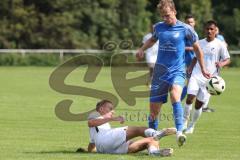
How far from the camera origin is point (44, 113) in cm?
1705

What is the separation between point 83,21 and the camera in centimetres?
5188

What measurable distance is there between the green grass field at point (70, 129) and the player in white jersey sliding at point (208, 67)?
0.42m

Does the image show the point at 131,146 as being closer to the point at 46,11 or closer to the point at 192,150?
the point at 192,150

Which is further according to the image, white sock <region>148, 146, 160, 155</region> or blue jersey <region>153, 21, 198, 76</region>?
blue jersey <region>153, 21, 198, 76</region>

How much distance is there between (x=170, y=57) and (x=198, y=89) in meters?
3.24

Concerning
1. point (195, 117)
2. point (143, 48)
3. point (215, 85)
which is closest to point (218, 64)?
point (195, 117)

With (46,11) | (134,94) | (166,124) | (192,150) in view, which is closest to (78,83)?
(134,94)

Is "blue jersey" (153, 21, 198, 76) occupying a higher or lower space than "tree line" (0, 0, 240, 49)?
higher

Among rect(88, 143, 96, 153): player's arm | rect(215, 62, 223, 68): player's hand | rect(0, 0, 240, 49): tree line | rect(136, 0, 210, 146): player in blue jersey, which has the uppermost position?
rect(136, 0, 210, 146): player in blue jersey

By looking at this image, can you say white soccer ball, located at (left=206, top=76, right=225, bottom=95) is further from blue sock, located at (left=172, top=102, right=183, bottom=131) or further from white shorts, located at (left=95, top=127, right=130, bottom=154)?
white shorts, located at (left=95, top=127, right=130, bottom=154)

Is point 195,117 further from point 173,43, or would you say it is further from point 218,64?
point 173,43

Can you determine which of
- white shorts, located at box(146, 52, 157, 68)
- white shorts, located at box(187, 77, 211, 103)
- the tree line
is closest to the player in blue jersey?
white shorts, located at box(187, 77, 211, 103)

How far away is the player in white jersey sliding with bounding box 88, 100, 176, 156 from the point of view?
10758 millimetres

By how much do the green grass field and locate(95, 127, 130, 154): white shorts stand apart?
0.23 metres
